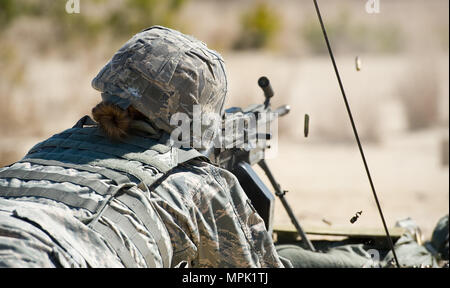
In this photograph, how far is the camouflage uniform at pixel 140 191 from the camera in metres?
2.29

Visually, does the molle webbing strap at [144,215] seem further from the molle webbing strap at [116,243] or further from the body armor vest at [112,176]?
the molle webbing strap at [116,243]

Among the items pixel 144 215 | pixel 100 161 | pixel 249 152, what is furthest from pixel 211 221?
pixel 249 152

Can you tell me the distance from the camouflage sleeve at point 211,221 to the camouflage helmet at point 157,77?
0.30m

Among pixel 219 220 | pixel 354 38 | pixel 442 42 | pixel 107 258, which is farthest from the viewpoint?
pixel 354 38

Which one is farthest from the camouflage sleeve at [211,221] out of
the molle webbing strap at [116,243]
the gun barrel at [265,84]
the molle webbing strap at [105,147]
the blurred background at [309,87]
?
the blurred background at [309,87]

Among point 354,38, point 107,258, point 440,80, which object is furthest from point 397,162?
point 107,258

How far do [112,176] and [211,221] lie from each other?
1.48ft

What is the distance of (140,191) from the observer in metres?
2.58

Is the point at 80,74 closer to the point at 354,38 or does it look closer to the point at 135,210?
the point at 354,38

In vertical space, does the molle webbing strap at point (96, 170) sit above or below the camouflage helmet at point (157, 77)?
below

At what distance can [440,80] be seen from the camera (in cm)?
1321

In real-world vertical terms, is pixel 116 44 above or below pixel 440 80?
above

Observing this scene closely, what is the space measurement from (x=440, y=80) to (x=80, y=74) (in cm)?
683

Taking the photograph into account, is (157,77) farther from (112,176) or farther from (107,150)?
(112,176)
